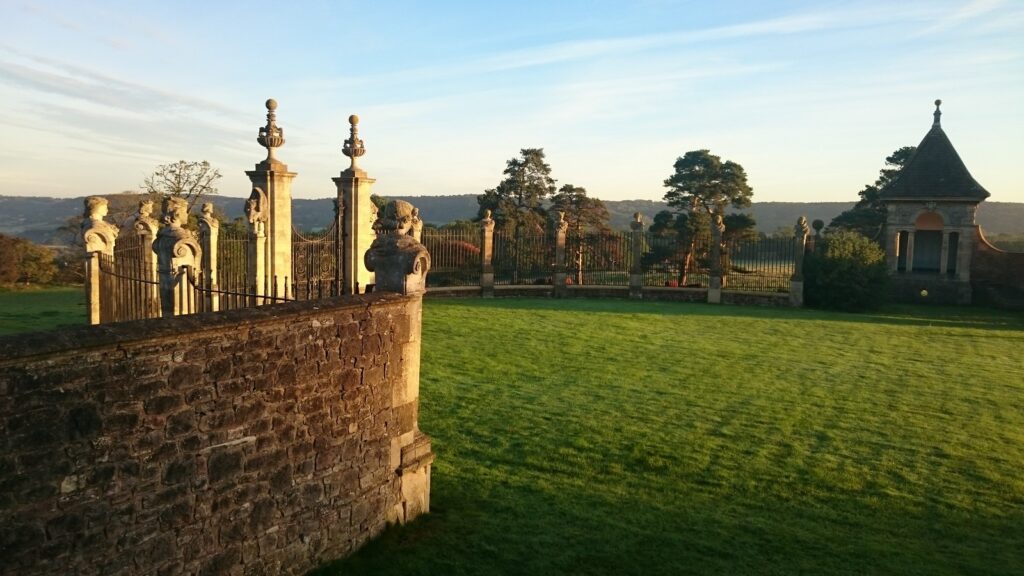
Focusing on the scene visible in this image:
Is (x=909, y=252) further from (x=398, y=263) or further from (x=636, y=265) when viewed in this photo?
(x=398, y=263)

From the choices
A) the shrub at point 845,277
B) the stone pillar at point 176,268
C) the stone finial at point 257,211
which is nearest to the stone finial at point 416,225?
the stone finial at point 257,211

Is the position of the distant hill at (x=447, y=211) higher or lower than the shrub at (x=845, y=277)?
higher

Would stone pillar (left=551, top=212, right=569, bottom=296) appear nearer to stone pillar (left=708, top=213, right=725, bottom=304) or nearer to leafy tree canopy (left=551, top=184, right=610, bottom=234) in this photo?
stone pillar (left=708, top=213, right=725, bottom=304)

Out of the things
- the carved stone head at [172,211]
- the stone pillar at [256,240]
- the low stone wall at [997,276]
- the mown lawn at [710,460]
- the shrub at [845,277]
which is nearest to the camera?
the mown lawn at [710,460]

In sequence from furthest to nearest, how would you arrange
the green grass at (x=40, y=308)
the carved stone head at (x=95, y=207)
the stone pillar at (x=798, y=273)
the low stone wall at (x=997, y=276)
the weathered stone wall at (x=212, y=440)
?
the low stone wall at (x=997, y=276) → the stone pillar at (x=798, y=273) → the green grass at (x=40, y=308) → the carved stone head at (x=95, y=207) → the weathered stone wall at (x=212, y=440)

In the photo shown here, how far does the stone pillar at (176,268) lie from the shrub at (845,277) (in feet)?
67.3

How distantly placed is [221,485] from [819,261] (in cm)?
2349

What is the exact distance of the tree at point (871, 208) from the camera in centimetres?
3578

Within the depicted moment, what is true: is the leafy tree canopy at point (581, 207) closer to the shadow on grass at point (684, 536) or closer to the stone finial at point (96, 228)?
the stone finial at point (96, 228)

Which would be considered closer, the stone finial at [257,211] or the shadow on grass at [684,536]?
the shadow on grass at [684,536]

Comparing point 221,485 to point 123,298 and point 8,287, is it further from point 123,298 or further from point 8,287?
point 8,287

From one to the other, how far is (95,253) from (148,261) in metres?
1.07

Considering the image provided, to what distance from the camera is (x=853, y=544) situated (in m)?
5.99

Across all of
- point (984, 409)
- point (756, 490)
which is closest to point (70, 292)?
point (756, 490)
